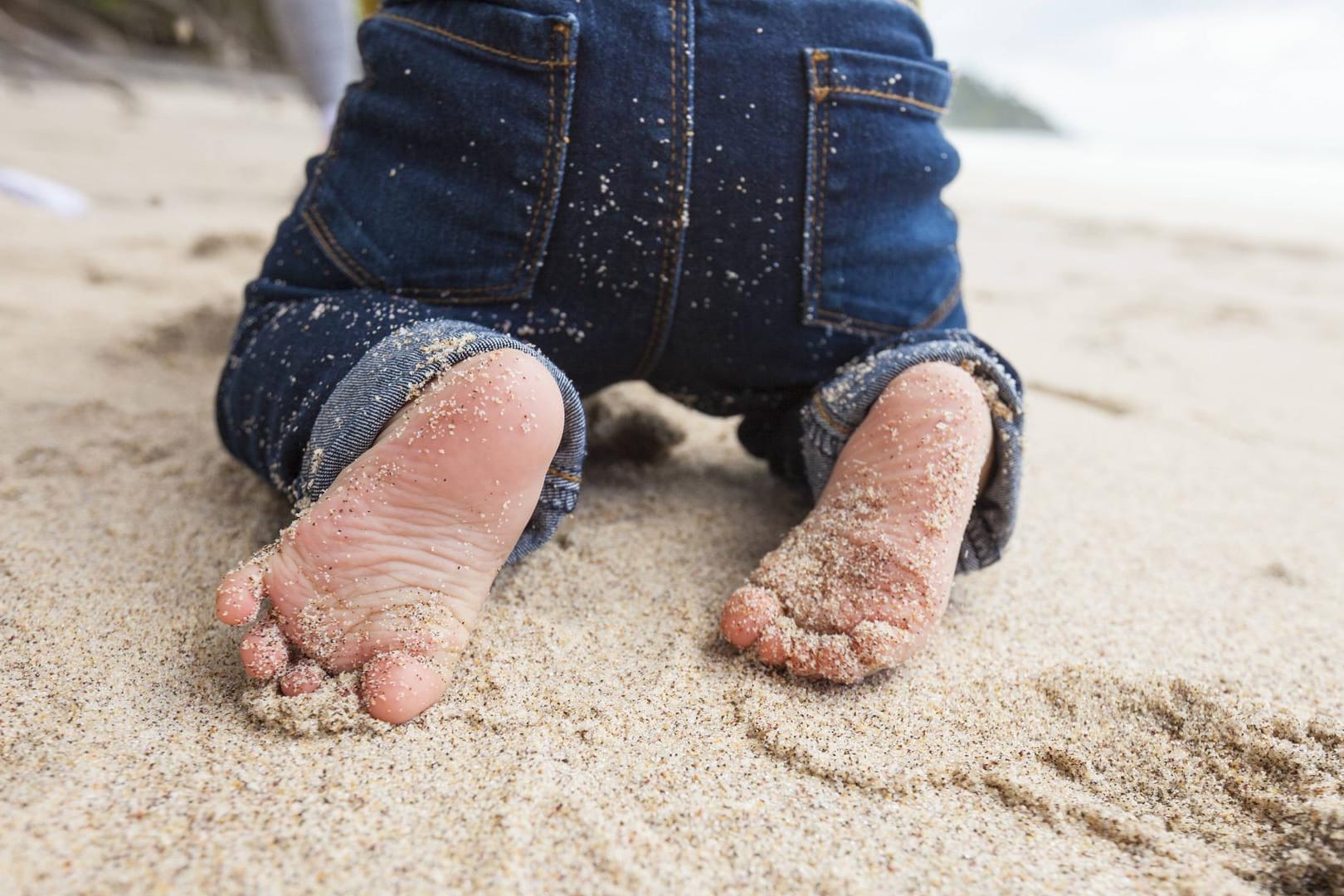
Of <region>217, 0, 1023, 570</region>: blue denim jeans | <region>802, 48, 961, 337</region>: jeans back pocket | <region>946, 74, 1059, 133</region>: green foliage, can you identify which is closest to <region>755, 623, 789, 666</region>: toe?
<region>217, 0, 1023, 570</region>: blue denim jeans

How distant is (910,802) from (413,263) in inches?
23.6

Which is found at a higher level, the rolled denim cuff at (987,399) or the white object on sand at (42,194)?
the rolled denim cuff at (987,399)

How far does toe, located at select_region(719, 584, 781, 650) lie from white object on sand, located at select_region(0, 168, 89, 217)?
6.94 feet

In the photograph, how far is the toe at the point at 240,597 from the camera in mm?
660

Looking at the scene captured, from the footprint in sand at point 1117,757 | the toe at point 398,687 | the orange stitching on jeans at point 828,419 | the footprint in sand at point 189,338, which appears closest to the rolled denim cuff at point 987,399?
the orange stitching on jeans at point 828,419

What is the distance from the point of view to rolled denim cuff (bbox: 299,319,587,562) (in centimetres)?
73

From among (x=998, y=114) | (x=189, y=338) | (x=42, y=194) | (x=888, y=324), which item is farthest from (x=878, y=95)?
(x=998, y=114)

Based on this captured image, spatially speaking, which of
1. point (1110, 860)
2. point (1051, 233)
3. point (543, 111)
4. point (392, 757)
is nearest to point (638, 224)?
point (543, 111)

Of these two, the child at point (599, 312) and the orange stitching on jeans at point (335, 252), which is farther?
the orange stitching on jeans at point (335, 252)

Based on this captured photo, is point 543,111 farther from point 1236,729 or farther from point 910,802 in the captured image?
point 1236,729

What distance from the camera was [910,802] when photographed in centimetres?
62

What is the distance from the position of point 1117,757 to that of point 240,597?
63cm

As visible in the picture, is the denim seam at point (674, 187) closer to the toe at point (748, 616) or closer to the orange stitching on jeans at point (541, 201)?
the orange stitching on jeans at point (541, 201)

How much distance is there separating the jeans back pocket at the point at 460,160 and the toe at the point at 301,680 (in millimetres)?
346
